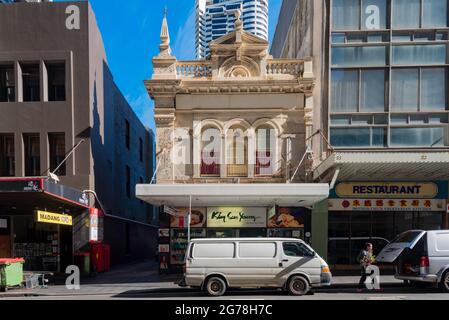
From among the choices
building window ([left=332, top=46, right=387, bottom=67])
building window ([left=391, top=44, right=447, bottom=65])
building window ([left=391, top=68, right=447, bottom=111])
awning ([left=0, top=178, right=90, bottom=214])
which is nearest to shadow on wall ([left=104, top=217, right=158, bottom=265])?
awning ([left=0, top=178, right=90, bottom=214])

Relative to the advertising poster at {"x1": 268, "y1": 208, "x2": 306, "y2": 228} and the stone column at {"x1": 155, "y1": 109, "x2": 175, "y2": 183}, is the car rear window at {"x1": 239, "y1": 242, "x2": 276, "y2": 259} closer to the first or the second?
the advertising poster at {"x1": 268, "y1": 208, "x2": 306, "y2": 228}

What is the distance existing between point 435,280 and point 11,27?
20202 millimetres

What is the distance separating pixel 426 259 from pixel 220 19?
498 feet

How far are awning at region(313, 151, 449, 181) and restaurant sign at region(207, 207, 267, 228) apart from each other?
3035 millimetres

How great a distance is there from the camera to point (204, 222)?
51.5ft

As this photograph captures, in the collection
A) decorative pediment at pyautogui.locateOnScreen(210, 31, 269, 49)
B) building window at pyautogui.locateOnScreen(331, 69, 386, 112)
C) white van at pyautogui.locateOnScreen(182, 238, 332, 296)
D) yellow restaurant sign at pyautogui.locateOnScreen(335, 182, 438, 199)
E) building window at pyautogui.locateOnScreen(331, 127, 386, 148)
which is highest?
decorative pediment at pyautogui.locateOnScreen(210, 31, 269, 49)

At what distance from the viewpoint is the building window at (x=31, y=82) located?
16984mm

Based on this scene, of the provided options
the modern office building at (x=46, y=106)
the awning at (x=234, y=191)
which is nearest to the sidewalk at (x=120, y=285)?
the modern office building at (x=46, y=106)

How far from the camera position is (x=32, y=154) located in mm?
16938

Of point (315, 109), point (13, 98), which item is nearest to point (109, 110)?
point (13, 98)

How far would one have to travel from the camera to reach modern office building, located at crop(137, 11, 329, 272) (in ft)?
50.7

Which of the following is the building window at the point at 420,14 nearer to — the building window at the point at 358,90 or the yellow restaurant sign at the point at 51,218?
the building window at the point at 358,90

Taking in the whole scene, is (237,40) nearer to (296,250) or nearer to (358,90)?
(358,90)

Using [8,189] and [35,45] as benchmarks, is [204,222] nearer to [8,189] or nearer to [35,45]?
[8,189]
